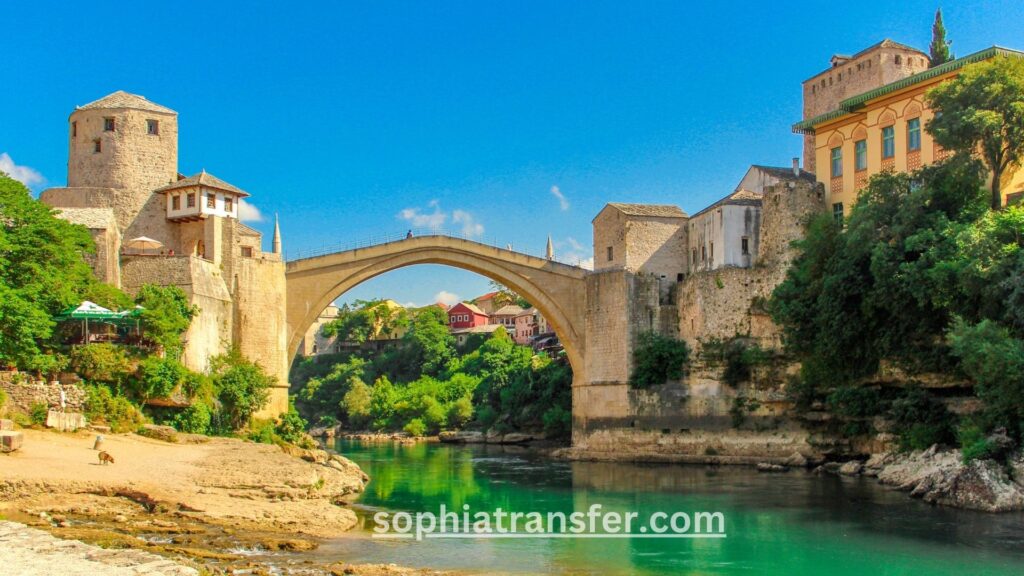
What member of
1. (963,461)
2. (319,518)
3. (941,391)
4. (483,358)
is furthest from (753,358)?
(483,358)

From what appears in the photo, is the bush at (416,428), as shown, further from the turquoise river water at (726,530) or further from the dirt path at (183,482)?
the dirt path at (183,482)

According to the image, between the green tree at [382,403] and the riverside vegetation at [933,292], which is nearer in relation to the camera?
the riverside vegetation at [933,292]

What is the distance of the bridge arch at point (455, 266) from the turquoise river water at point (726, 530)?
23.9 ft

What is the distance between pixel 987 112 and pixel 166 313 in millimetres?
22200

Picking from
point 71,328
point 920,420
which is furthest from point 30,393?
point 920,420

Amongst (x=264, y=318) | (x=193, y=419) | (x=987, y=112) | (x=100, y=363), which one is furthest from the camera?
(x=264, y=318)

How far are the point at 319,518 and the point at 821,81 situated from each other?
35.3m

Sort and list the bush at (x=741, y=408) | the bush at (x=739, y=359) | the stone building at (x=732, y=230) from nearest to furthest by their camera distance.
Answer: the bush at (x=741, y=408) < the bush at (x=739, y=359) < the stone building at (x=732, y=230)

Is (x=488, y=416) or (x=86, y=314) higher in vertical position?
(x=86, y=314)

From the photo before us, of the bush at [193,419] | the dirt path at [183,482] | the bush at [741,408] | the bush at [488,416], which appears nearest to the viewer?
the dirt path at [183,482]

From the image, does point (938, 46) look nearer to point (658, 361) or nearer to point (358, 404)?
point (658, 361)

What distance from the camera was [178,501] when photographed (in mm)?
18328

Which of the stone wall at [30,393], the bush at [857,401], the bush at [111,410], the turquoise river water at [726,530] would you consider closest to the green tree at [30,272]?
the stone wall at [30,393]

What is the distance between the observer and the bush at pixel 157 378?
25.9 m
